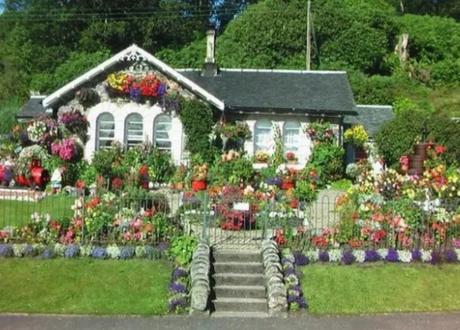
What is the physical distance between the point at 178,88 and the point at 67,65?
81.5 ft

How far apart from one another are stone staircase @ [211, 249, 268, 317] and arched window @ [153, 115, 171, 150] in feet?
34.4

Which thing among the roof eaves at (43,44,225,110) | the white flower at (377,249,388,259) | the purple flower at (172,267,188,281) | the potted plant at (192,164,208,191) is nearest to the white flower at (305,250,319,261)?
the white flower at (377,249,388,259)

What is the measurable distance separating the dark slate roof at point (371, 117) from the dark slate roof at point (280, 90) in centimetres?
294

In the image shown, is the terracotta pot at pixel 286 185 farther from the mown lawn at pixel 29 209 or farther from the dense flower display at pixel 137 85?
the mown lawn at pixel 29 209

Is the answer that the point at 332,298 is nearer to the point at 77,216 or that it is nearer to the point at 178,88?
the point at 77,216

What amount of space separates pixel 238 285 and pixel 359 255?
105 inches

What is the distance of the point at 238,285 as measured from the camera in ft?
44.2

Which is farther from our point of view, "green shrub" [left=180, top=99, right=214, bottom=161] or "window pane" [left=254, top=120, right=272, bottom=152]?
"window pane" [left=254, top=120, right=272, bottom=152]

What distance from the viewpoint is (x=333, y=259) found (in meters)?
14.5

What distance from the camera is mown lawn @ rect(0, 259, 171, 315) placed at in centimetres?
1259

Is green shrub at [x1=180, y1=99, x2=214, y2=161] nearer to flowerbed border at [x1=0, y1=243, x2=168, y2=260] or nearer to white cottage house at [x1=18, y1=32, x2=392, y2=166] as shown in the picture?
white cottage house at [x1=18, y1=32, x2=392, y2=166]

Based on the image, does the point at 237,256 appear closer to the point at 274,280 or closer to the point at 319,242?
the point at 274,280

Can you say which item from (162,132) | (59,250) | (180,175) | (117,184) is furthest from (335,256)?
(162,132)

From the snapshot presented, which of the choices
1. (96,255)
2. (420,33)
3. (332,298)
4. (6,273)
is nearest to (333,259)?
(332,298)
